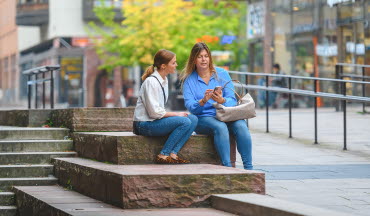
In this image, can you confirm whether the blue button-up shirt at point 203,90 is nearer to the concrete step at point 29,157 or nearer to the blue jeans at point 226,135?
the blue jeans at point 226,135

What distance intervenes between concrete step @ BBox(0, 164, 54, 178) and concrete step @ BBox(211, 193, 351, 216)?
3.46 m

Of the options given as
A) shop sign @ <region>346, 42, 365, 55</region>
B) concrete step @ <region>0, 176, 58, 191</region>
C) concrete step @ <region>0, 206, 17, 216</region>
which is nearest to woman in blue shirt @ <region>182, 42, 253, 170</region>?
concrete step @ <region>0, 176, 58, 191</region>

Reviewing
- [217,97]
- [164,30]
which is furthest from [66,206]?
[164,30]

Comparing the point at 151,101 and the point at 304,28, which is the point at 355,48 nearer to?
the point at 304,28

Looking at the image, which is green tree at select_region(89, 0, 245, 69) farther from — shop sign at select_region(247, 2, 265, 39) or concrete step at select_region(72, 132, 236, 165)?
concrete step at select_region(72, 132, 236, 165)

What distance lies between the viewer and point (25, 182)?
10930mm

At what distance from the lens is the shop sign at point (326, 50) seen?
31703 millimetres

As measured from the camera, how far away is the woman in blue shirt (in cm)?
970

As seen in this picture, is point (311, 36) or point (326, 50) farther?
point (311, 36)

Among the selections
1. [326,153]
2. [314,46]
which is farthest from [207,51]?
[314,46]

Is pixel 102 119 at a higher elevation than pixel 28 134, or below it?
higher

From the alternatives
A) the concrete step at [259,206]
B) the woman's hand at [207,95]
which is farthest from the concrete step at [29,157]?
the concrete step at [259,206]

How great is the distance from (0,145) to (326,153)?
5059 mm

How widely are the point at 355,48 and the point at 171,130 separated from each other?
21093mm
